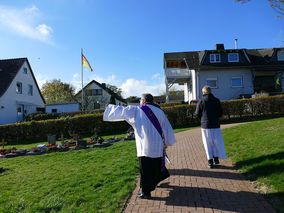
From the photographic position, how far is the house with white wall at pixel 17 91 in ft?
81.6

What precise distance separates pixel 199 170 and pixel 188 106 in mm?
10242

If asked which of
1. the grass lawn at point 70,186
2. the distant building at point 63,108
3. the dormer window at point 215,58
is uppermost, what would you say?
the dormer window at point 215,58

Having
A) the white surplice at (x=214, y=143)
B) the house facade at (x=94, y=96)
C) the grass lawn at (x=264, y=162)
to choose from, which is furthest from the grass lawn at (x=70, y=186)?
the house facade at (x=94, y=96)

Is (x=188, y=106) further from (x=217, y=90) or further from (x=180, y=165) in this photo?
(x=217, y=90)

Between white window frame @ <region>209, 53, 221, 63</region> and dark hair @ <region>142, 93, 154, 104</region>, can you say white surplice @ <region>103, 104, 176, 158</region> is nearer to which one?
dark hair @ <region>142, 93, 154, 104</region>

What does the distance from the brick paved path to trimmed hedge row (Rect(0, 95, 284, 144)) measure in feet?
32.0

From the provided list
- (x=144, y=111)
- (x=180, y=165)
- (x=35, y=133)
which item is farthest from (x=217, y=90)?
(x=144, y=111)

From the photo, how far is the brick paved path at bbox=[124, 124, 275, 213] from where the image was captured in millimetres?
3184

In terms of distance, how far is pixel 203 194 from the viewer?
3648 mm

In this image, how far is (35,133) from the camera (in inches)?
603

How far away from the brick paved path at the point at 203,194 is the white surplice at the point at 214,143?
0.32m

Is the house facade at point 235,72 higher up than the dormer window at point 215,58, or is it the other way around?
the dormer window at point 215,58

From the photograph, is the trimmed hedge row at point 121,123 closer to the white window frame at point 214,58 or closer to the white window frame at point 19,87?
the white window frame at point 214,58

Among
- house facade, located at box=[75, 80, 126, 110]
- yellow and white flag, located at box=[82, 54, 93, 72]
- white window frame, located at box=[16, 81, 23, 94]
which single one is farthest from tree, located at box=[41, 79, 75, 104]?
yellow and white flag, located at box=[82, 54, 93, 72]
